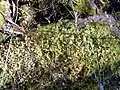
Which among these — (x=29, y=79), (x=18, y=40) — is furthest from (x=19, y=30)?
(x=29, y=79)

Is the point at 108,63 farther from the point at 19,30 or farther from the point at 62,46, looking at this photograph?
the point at 19,30

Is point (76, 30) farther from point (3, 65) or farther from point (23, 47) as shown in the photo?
point (3, 65)

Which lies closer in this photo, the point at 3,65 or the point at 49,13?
the point at 3,65

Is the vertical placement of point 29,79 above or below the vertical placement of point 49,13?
below

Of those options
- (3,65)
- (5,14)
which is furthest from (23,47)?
(5,14)

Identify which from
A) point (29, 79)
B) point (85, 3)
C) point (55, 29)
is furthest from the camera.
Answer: point (85, 3)

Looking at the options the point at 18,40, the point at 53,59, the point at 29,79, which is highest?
the point at 18,40

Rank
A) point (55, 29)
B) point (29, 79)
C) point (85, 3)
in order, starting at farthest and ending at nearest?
point (85, 3), point (55, 29), point (29, 79)

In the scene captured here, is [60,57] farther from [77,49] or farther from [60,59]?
[77,49]

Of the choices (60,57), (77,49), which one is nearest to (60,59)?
(60,57)
